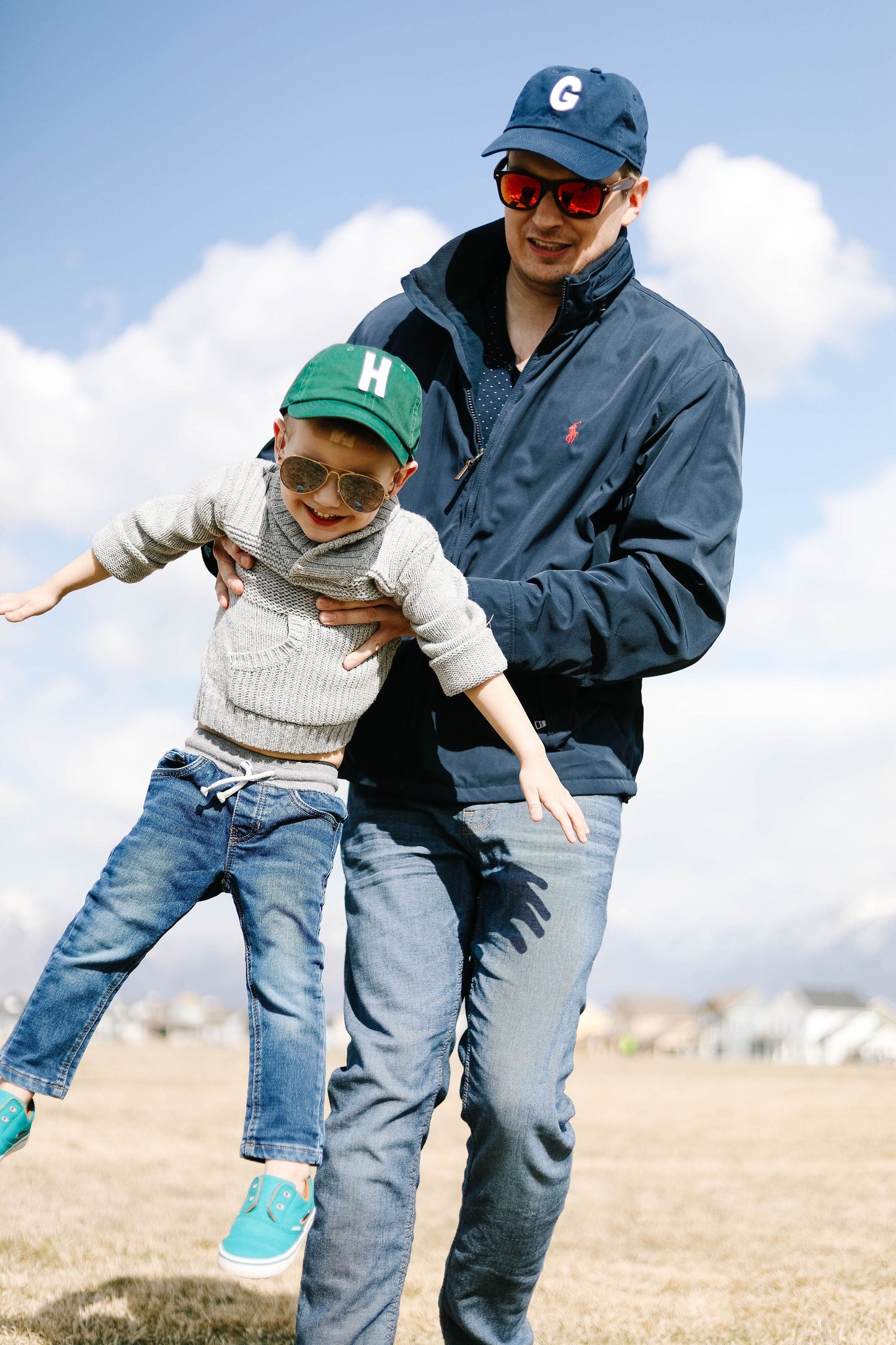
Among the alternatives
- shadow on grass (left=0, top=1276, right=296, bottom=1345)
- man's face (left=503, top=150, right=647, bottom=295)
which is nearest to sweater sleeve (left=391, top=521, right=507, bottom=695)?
man's face (left=503, top=150, right=647, bottom=295)

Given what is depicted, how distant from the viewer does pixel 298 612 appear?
11.6 feet

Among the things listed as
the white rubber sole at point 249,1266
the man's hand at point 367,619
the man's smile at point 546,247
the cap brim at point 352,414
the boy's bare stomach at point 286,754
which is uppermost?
the man's smile at point 546,247

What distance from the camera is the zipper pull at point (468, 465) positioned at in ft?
12.7

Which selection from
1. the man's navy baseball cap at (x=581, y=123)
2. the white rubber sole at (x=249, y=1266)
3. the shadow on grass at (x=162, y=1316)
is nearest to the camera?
the white rubber sole at (x=249, y=1266)

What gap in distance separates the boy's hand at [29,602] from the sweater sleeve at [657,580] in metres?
1.19

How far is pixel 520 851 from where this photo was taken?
144 inches

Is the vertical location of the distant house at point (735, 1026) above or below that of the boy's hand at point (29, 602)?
below

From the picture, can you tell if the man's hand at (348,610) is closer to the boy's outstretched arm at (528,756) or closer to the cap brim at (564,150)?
the boy's outstretched arm at (528,756)

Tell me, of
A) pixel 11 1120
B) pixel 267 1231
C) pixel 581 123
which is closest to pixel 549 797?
pixel 267 1231

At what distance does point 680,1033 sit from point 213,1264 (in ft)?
293

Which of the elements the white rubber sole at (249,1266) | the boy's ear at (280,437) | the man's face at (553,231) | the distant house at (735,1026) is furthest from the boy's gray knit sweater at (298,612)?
the distant house at (735,1026)

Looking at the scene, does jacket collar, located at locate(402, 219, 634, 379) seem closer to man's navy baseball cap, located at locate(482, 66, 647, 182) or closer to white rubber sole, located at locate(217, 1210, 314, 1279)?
man's navy baseball cap, located at locate(482, 66, 647, 182)

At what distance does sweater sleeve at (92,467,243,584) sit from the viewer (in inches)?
142

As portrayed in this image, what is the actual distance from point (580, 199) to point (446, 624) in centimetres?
134
